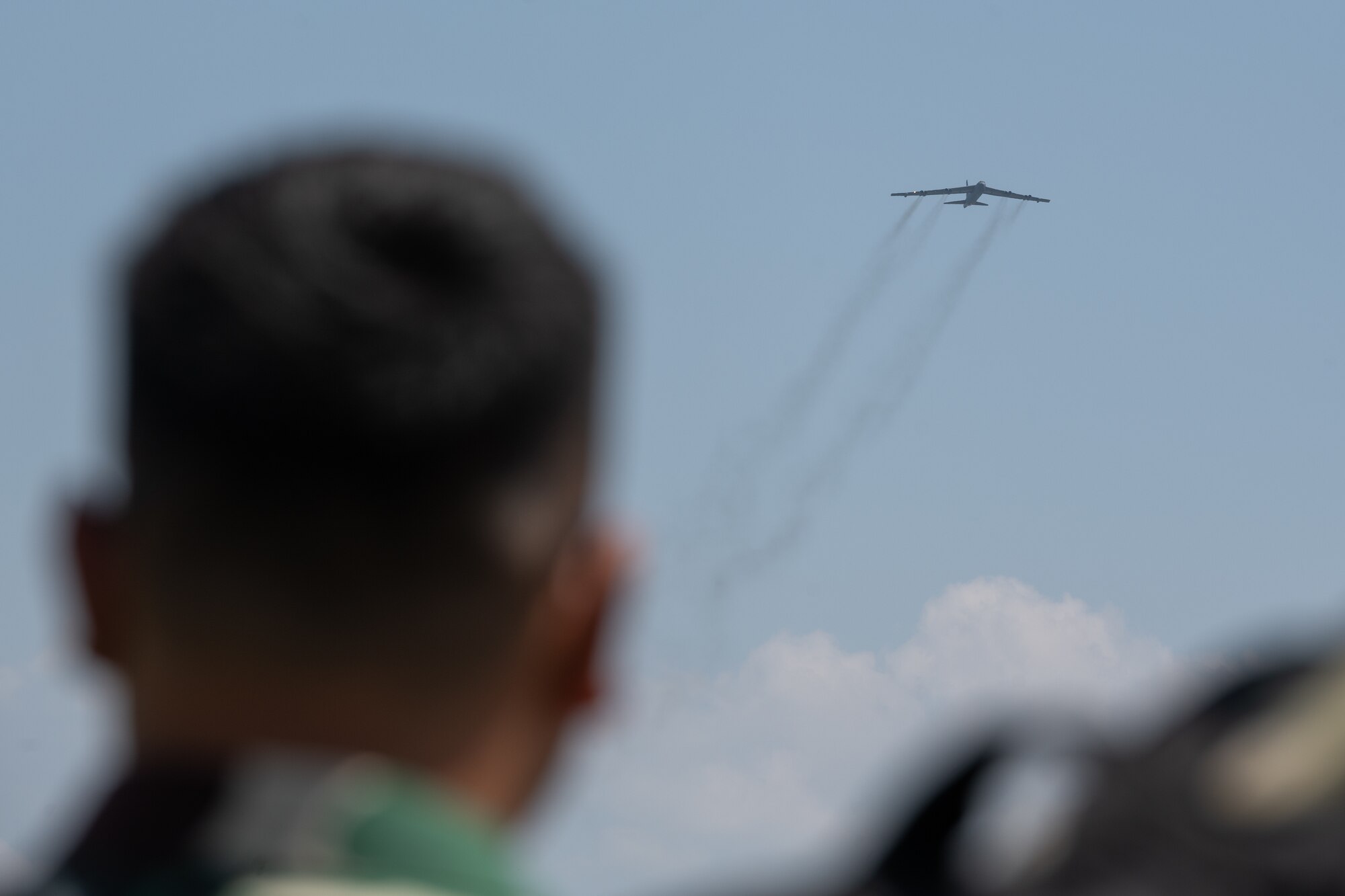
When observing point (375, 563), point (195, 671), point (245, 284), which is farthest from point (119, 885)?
point (245, 284)

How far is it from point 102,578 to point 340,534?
2.74ft

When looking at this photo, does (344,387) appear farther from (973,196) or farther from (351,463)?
(973,196)

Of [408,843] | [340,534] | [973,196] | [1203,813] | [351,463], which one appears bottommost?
[408,843]

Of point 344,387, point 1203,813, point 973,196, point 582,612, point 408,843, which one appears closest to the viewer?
point 1203,813

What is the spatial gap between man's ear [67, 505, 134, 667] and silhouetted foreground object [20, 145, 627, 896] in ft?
0.12

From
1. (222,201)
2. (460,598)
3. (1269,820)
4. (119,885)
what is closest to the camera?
(1269,820)

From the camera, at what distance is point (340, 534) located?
3.57 metres

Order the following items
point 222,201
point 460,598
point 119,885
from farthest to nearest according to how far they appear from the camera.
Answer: point 222,201 < point 460,598 < point 119,885

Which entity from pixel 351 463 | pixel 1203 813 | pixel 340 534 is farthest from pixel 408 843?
pixel 1203 813

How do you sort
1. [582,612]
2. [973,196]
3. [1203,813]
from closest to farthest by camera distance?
[1203,813] < [582,612] < [973,196]

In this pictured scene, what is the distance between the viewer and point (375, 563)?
3607mm

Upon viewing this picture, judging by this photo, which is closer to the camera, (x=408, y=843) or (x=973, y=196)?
(x=408, y=843)

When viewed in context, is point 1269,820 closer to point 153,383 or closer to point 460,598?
point 460,598

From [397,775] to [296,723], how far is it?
25 centimetres
